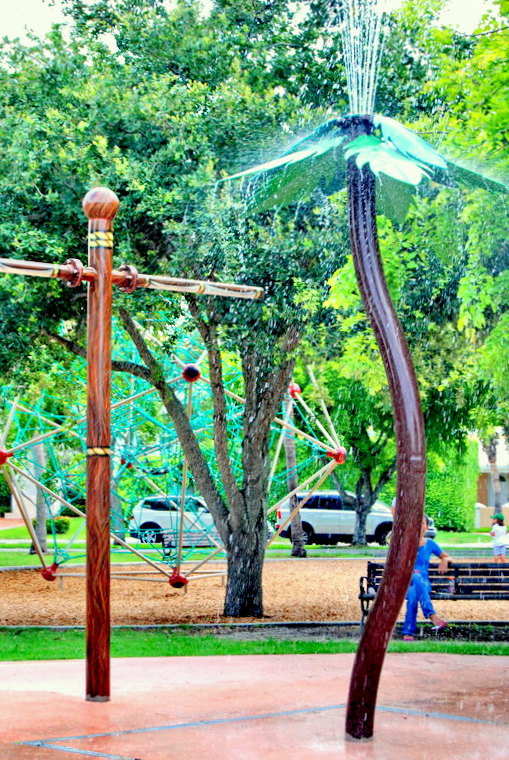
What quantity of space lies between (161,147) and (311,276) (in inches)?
94.8

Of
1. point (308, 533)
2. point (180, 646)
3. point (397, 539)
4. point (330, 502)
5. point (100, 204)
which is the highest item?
point (100, 204)

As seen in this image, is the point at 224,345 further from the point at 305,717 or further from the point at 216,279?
the point at 305,717

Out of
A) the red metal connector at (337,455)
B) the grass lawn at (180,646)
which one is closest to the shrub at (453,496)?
the red metal connector at (337,455)

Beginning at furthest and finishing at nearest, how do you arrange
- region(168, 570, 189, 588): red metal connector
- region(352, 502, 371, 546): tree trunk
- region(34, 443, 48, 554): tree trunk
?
region(352, 502, 371, 546): tree trunk < region(34, 443, 48, 554): tree trunk < region(168, 570, 189, 588): red metal connector

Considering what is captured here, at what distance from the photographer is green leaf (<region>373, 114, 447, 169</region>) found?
675 cm

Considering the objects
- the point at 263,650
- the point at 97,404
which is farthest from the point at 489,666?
the point at 97,404

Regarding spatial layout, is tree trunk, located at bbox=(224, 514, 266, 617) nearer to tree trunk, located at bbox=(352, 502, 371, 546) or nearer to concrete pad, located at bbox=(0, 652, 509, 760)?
concrete pad, located at bbox=(0, 652, 509, 760)

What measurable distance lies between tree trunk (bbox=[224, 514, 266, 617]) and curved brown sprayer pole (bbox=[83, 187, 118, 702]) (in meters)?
6.40

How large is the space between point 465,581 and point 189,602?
18.1 feet

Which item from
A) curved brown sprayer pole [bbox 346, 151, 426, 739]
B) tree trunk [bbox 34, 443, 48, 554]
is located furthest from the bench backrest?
tree trunk [bbox 34, 443, 48, 554]

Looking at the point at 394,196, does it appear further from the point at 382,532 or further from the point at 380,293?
the point at 382,532

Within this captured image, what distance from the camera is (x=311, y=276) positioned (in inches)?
519

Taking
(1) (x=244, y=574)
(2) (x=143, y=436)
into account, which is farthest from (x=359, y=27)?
(2) (x=143, y=436)

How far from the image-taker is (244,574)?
14.7 meters
